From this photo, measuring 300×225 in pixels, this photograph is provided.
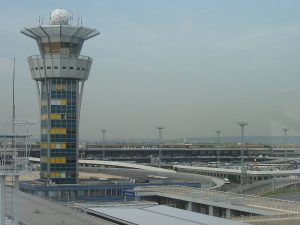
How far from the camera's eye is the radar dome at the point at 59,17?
50.5 metres

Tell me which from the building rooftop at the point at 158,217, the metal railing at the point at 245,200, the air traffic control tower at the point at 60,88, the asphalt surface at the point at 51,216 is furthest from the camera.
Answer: the air traffic control tower at the point at 60,88

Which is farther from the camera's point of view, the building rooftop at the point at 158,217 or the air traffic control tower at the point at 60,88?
the air traffic control tower at the point at 60,88

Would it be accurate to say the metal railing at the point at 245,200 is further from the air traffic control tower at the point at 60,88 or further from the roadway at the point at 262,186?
the roadway at the point at 262,186

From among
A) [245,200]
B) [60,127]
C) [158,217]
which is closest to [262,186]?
[60,127]

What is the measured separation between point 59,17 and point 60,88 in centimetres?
618

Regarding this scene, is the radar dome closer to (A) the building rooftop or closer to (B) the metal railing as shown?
(B) the metal railing

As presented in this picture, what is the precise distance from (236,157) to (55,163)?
81202 millimetres

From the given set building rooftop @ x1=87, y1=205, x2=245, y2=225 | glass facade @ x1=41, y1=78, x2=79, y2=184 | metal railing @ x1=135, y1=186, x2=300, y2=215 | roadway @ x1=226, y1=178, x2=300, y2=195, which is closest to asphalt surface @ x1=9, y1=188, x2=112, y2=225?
building rooftop @ x1=87, y1=205, x2=245, y2=225

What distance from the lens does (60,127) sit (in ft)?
164

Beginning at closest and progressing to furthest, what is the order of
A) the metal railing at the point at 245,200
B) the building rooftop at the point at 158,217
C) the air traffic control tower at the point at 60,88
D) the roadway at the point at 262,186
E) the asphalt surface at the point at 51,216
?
1. the building rooftop at the point at 158,217
2. the asphalt surface at the point at 51,216
3. the metal railing at the point at 245,200
4. the air traffic control tower at the point at 60,88
5. the roadway at the point at 262,186

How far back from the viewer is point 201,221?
73.5 ft

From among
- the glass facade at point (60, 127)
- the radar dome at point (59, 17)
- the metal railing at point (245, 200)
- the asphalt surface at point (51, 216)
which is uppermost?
the radar dome at point (59, 17)

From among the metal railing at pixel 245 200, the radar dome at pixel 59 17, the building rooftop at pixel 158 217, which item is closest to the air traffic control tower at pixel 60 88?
the radar dome at pixel 59 17

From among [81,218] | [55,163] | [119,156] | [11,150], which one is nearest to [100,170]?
[55,163]
